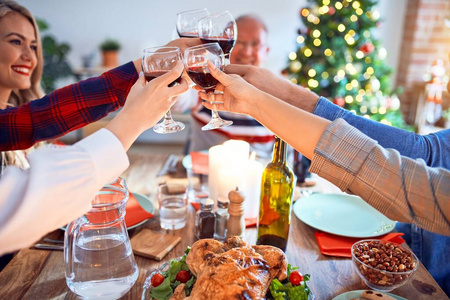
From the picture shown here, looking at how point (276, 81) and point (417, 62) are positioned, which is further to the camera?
point (417, 62)

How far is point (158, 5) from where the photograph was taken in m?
4.86

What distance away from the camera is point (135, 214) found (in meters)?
1.25

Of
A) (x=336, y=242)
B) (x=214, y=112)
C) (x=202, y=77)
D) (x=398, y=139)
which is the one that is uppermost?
(x=202, y=77)

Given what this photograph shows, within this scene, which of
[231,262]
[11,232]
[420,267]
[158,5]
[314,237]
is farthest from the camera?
[158,5]

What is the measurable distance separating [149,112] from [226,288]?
42 centimetres

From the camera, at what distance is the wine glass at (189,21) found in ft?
3.96

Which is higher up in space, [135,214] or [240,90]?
[240,90]

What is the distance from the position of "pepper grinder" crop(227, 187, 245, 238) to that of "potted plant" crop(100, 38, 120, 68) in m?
4.21

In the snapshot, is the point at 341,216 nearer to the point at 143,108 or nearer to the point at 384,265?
the point at 384,265

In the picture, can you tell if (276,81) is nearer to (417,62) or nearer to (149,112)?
(149,112)

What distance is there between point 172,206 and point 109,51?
13.3 feet

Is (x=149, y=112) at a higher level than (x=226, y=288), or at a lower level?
higher

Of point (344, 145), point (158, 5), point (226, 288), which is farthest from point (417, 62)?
point (226, 288)

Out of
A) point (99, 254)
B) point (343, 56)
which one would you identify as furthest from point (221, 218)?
point (343, 56)
